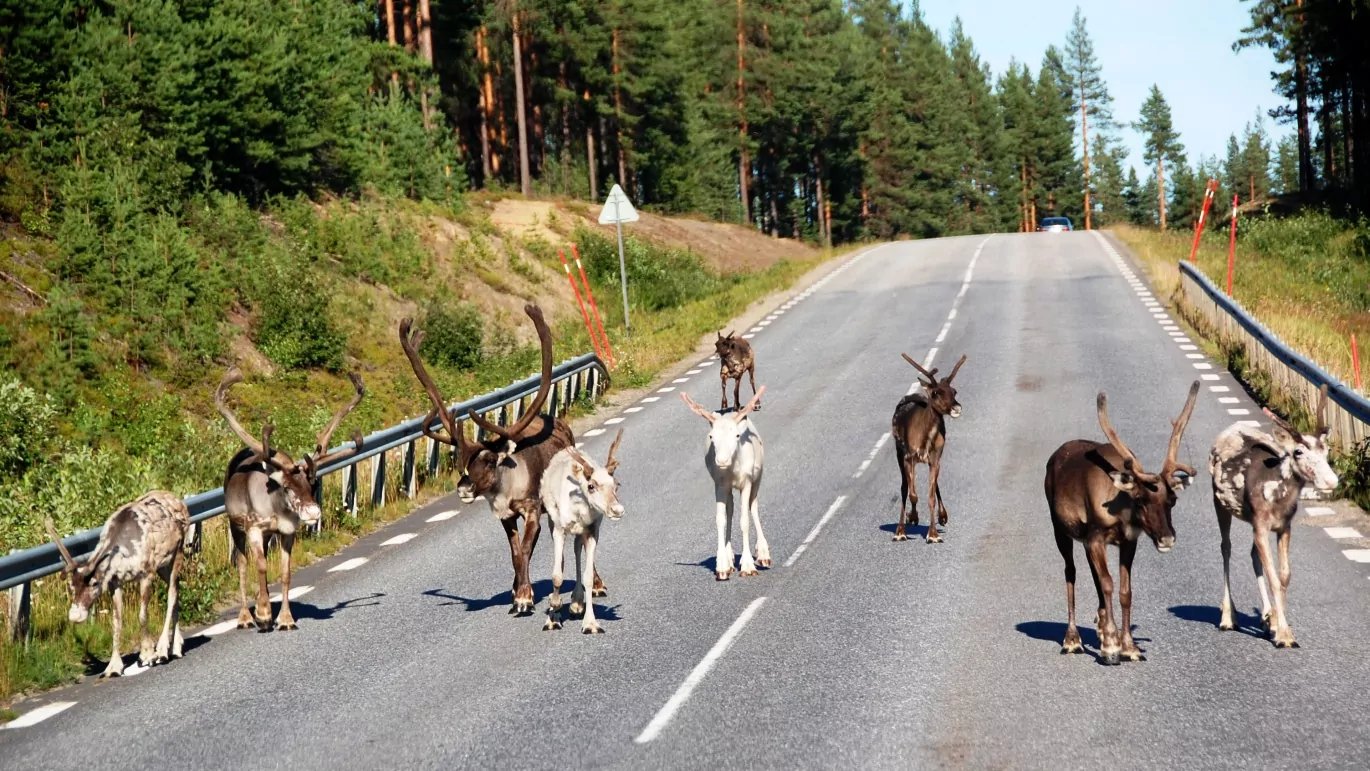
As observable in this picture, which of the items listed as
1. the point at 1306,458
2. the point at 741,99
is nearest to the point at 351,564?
the point at 1306,458

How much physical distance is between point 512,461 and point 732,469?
2219mm

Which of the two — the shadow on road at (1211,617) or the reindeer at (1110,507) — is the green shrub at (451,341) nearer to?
the shadow on road at (1211,617)

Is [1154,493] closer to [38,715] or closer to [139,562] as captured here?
[139,562]

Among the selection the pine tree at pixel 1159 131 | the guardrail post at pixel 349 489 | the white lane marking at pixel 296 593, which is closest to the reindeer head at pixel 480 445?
the white lane marking at pixel 296 593

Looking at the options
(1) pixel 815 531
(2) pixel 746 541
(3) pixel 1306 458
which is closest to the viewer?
(3) pixel 1306 458

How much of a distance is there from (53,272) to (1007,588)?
1862 centimetres

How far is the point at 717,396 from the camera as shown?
2639 centimetres

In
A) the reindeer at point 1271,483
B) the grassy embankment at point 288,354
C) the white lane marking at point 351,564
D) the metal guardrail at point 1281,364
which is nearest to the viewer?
the reindeer at point 1271,483

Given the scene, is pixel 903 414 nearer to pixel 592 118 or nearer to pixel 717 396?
pixel 717 396

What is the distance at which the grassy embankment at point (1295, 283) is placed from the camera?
2220cm

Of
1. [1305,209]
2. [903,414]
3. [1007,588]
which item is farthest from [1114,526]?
[1305,209]

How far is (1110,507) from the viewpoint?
29.9 ft

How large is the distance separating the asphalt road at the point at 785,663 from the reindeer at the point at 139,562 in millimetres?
289

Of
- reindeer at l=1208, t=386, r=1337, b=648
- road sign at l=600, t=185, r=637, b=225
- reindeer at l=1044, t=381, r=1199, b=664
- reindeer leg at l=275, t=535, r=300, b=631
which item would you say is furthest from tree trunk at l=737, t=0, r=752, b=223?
reindeer at l=1044, t=381, r=1199, b=664
